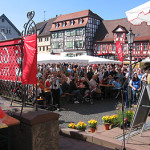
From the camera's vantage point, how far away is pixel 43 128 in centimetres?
345

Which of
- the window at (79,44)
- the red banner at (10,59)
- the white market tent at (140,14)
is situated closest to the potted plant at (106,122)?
the red banner at (10,59)

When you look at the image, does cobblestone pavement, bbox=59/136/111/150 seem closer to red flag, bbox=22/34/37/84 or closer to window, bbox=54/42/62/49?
red flag, bbox=22/34/37/84

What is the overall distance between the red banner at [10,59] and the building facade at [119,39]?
34.4 metres

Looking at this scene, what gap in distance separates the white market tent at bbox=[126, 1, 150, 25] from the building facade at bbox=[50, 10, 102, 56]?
1685 inches

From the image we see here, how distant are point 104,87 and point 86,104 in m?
2.75

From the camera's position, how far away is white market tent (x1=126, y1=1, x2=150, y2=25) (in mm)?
3385

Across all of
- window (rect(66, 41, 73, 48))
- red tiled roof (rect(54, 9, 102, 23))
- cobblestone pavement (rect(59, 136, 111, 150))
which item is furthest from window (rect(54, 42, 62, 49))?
cobblestone pavement (rect(59, 136, 111, 150))

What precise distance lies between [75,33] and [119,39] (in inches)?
413

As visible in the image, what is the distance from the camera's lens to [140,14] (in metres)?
3.47

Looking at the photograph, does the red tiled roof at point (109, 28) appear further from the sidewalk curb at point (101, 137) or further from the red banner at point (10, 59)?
the red banner at point (10, 59)

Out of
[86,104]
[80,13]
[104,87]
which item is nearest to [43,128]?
[86,104]

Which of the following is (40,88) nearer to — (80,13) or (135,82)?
(135,82)

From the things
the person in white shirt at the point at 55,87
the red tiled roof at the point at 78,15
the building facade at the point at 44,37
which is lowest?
the person in white shirt at the point at 55,87

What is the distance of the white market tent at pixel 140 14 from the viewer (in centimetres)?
338
